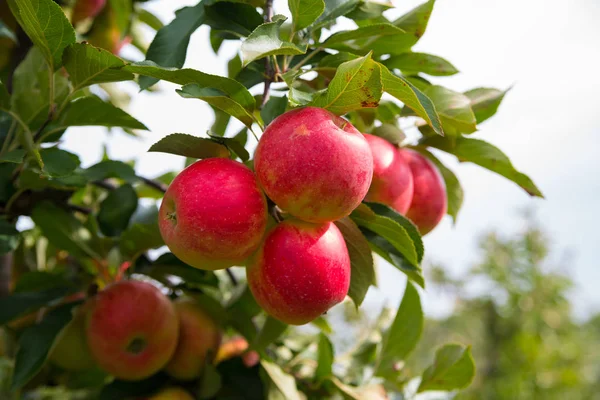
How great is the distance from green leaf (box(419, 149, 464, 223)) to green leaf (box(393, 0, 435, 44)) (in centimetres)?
23

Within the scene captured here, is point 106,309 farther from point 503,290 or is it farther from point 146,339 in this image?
point 503,290

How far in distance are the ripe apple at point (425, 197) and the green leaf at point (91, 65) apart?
49 centimetres

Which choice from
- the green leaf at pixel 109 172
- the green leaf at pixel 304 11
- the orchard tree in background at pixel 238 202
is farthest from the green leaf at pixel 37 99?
the green leaf at pixel 304 11

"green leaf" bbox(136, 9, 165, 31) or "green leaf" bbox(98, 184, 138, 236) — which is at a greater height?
"green leaf" bbox(136, 9, 165, 31)

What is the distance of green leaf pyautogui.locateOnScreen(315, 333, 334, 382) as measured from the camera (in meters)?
1.15

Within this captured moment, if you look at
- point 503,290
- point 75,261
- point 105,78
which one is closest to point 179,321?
point 75,261

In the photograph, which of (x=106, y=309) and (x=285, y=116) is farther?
(x=106, y=309)

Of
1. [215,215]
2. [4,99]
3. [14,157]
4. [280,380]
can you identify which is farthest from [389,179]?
[4,99]

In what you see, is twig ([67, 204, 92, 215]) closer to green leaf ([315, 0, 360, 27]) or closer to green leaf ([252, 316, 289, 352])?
green leaf ([252, 316, 289, 352])

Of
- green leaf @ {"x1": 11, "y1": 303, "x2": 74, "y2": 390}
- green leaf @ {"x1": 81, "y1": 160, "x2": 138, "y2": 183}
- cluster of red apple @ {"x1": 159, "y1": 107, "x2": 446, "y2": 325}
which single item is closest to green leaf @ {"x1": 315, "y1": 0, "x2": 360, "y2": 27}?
cluster of red apple @ {"x1": 159, "y1": 107, "x2": 446, "y2": 325}

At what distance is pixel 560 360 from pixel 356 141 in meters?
3.85

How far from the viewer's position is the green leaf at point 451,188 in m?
1.09

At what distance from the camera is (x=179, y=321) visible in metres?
1.21

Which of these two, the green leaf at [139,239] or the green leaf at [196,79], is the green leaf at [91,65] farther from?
the green leaf at [139,239]
